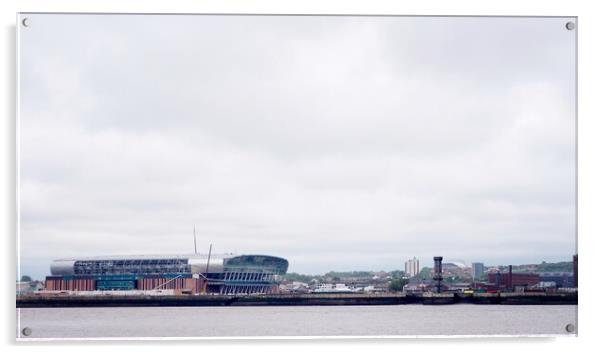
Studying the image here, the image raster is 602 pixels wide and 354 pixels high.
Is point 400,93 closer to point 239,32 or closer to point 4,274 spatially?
point 239,32

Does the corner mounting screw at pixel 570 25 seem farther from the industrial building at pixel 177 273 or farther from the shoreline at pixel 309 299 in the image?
the industrial building at pixel 177 273

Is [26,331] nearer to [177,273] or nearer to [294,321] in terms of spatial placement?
[177,273]

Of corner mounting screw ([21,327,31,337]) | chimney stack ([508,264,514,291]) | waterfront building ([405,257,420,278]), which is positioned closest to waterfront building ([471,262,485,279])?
chimney stack ([508,264,514,291])

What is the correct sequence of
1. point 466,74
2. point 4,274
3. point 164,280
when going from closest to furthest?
1. point 4,274
2. point 466,74
3. point 164,280

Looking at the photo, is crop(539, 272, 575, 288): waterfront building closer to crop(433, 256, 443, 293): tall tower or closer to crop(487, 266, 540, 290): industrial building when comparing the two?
crop(487, 266, 540, 290): industrial building

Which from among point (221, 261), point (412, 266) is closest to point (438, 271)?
point (412, 266)

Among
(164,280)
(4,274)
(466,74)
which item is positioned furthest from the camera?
(164,280)

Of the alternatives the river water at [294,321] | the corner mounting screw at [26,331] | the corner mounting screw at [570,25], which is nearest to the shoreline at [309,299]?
the river water at [294,321]
